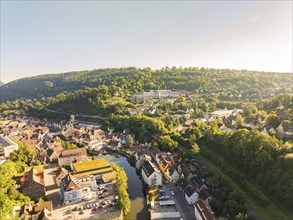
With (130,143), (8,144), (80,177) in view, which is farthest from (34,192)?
(130,143)

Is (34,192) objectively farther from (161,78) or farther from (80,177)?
(161,78)

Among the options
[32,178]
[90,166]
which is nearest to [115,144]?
[90,166]

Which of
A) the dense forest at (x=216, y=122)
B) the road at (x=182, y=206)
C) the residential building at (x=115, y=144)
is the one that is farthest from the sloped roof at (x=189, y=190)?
the residential building at (x=115, y=144)

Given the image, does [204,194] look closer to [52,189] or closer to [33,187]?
[52,189]

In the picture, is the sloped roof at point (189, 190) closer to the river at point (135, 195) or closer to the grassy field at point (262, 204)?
the grassy field at point (262, 204)

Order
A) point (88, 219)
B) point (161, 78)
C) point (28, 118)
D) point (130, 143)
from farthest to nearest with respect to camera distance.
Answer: point (161, 78) < point (28, 118) < point (130, 143) < point (88, 219)

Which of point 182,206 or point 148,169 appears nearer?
point 182,206

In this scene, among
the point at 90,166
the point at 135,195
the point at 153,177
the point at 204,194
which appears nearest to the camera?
the point at 204,194
